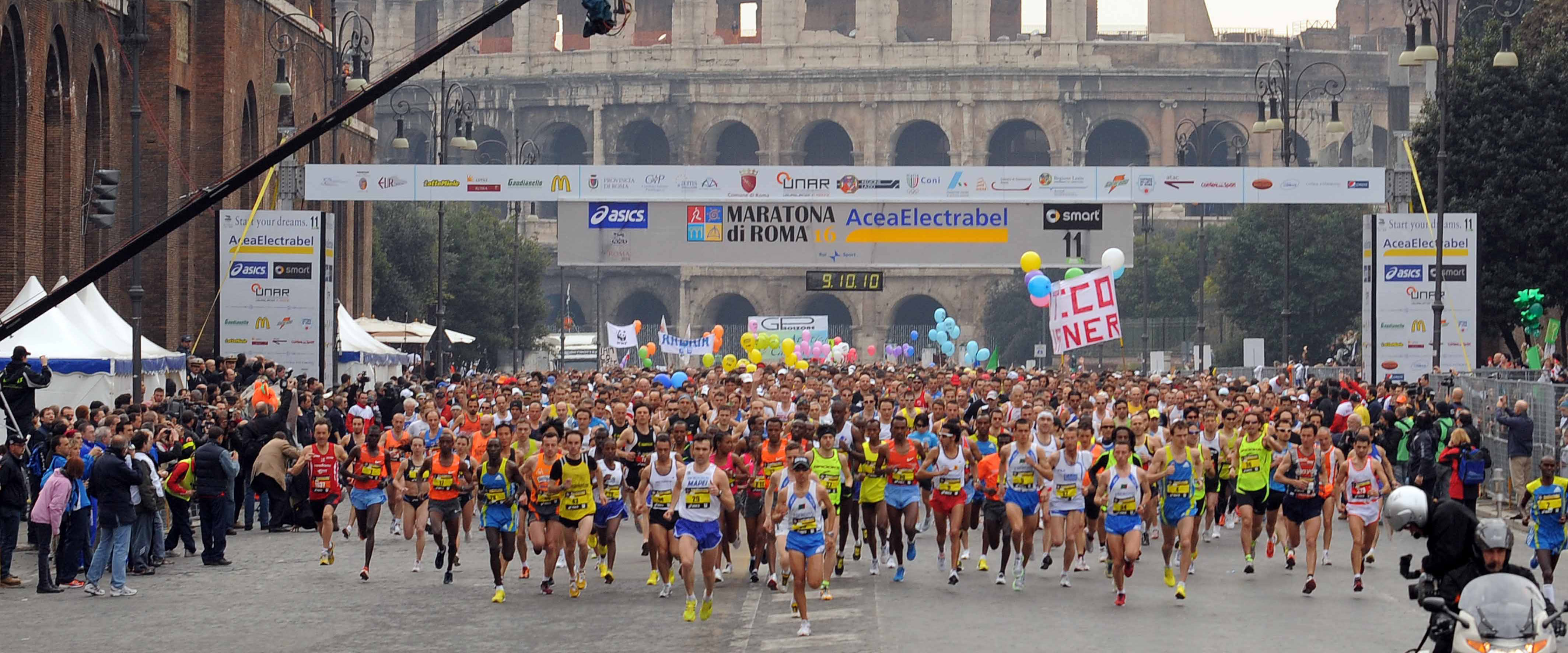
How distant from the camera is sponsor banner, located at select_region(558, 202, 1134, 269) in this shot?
33.7 metres

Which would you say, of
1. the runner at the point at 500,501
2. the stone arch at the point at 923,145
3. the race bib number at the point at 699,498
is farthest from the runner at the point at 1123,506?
the stone arch at the point at 923,145

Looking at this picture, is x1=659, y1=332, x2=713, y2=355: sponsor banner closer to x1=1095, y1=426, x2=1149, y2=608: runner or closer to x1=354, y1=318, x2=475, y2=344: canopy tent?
x1=354, y1=318, x2=475, y2=344: canopy tent

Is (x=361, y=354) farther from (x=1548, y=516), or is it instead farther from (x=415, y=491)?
(x=1548, y=516)

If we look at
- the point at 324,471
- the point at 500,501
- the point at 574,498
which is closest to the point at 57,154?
the point at 324,471

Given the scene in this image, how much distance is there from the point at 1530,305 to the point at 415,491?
2867 centimetres

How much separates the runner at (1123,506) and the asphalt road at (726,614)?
0.29 m

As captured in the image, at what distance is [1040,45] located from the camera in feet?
302

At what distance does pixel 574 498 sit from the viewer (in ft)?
54.5

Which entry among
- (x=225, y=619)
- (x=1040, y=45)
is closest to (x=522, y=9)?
(x=1040, y=45)

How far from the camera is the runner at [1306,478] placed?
56.1 ft

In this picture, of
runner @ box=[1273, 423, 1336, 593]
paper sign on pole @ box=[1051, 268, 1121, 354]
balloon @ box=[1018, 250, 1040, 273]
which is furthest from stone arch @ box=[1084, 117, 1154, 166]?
runner @ box=[1273, 423, 1336, 593]

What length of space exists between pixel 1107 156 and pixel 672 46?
21228 mm

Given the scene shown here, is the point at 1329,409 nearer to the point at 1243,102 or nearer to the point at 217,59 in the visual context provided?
the point at 217,59

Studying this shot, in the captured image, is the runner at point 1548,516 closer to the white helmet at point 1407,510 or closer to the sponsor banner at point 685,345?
the white helmet at point 1407,510
